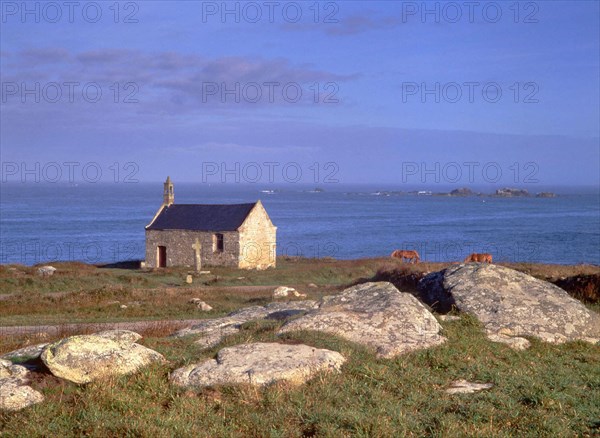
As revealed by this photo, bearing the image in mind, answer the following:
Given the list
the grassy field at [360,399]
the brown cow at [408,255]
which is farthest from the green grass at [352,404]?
the brown cow at [408,255]

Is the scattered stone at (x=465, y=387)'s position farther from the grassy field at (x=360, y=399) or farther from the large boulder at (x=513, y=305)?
the large boulder at (x=513, y=305)

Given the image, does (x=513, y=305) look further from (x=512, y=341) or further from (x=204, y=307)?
(x=204, y=307)

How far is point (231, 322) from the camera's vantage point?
45.8 ft

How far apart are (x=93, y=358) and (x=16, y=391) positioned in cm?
111

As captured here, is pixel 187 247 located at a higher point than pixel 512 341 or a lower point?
lower

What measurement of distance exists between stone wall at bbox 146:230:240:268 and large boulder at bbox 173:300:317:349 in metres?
39.3

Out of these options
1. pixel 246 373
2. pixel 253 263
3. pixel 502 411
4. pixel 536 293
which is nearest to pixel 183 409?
pixel 246 373

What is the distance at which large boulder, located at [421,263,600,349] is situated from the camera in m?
12.8

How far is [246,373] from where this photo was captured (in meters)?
9.37

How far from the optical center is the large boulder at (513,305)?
12.8 meters

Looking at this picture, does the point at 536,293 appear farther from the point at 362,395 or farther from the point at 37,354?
the point at 37,354

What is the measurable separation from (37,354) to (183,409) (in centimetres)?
411

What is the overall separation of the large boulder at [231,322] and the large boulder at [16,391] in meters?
2.83

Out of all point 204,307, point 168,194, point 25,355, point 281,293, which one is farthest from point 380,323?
point 168,194
